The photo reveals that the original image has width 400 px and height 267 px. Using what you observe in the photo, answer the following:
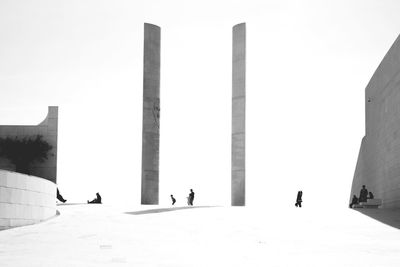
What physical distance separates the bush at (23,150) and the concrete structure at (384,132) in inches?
644

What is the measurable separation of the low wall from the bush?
11535 mm

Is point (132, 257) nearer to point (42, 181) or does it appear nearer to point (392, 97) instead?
point (42, 181)

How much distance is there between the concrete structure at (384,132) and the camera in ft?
87.2

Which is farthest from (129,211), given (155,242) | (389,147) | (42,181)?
(389,147)

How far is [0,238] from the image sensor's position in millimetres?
13688

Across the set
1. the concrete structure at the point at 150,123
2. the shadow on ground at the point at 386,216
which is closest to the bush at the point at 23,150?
the concrete structure at the point at 150,123

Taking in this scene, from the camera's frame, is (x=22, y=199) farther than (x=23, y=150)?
No

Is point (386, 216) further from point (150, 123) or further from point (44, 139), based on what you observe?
point (44, 139)

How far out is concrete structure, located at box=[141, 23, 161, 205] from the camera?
3019 cm

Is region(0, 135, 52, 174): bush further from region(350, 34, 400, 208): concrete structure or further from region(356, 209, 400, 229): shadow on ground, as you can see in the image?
region(350, 34, 400, 208): concrete structure

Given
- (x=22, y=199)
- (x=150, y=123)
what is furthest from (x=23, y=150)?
(x=22, y=199)

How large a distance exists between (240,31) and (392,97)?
786 centimetres

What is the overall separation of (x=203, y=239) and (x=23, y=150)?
1761cm

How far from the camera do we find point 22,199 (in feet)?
53.4
